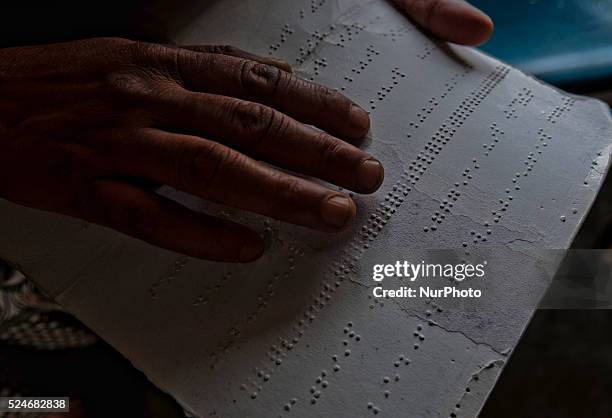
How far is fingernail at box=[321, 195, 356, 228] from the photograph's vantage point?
0.60m

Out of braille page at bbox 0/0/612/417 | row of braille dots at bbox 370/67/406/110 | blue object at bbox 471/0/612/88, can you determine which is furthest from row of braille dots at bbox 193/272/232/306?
blue object at bbox 471/0/612/88

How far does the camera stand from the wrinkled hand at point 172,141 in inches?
23.7

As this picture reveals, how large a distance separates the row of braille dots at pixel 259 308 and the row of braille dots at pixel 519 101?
0.38m

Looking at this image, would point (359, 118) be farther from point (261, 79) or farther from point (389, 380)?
point (389, 380)

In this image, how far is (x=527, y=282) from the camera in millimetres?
615

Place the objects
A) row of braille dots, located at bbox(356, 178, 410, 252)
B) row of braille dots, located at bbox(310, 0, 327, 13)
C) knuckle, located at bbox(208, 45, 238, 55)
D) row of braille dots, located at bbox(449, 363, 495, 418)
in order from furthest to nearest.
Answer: row of braille dots, located at bbox(310, 0, 327, 13), knuckle, located at bbox(208, 45, 238, 55), row of braille dots, located at bbox(356, 178, 410, 252), row of braille dots, located at bbox(449, 363, 495, 418)

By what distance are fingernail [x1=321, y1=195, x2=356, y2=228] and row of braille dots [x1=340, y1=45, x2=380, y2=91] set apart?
24 centimetres

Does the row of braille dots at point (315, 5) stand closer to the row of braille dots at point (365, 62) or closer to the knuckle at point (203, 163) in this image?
the row of braille dots at point (365, 62)

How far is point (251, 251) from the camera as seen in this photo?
61 cm

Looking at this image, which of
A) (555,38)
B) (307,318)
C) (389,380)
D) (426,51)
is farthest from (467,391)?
(555,38)

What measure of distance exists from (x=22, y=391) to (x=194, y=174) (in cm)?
→ 33

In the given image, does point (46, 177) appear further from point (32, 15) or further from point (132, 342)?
point (32, 15)

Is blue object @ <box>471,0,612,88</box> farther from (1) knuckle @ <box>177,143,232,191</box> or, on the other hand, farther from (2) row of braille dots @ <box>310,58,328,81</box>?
(1) knuckle @ <box>177,143,232,191</box>

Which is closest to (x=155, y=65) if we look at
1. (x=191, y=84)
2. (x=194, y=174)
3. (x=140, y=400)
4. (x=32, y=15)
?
(x=191, y=84)
